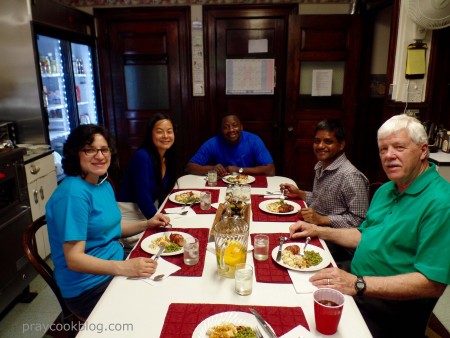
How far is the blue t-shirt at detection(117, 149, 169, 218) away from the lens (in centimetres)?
228

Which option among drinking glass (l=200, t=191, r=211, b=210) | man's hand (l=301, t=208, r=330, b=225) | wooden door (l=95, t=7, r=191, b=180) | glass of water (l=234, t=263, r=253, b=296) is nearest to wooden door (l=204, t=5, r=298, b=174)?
wooden door (l=95, t=7, r=191, b=180)

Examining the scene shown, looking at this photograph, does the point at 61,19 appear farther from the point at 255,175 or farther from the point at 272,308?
the point at 272,308

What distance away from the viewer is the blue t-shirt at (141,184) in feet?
7.47

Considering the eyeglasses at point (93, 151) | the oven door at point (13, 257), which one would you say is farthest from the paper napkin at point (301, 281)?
the oven door at point (13, 257)

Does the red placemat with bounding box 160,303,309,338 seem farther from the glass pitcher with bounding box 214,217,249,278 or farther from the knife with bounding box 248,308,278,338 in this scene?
the glass pitcher with bounding box 214,217,249,278

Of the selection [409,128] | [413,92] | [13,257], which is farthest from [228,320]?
[413,92]

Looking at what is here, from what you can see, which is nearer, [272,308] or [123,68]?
[272,308]

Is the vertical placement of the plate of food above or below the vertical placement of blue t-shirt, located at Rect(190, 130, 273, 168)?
below

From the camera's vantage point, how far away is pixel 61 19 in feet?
10.8

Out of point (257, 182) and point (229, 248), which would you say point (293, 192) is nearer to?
point (257, 182)

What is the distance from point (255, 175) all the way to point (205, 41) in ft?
6.50

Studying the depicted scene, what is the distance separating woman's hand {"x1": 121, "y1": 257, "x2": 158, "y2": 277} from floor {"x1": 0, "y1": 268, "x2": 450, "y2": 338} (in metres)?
1.15

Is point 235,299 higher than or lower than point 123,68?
lower

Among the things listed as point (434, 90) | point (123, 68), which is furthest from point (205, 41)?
point (434, 90)
